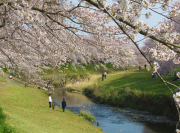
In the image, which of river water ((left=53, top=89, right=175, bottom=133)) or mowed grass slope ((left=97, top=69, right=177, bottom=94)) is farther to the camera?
mowed grass slope ((left=97, top=69, right=177, bottom=94))

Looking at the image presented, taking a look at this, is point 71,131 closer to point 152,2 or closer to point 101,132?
point 101,132

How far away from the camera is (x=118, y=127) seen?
15273 millimetres

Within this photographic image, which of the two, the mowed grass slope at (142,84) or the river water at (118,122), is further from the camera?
the mowed grass slope at (142,84)

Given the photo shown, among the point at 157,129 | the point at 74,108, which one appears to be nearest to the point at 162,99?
the point at 157,129

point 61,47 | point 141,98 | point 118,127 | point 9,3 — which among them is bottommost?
point 118,127

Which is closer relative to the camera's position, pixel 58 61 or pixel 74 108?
pixel 58 61

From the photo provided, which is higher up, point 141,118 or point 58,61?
point 58,61

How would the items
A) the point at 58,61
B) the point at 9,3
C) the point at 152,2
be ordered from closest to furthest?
the point at 152,2
the point at 9,3
the point at 58,61

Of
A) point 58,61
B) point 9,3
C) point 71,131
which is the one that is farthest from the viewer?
point 71,131

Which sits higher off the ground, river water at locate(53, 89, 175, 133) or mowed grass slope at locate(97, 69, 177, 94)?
mowed grass slope at locate(97, 69, 177, 94)

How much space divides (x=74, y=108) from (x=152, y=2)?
19180 mm

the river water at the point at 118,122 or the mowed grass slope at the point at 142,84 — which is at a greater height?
the mowed grass slope at the point at 142,84

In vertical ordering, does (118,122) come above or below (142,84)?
below

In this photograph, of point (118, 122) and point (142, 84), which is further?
point (142, 84)
